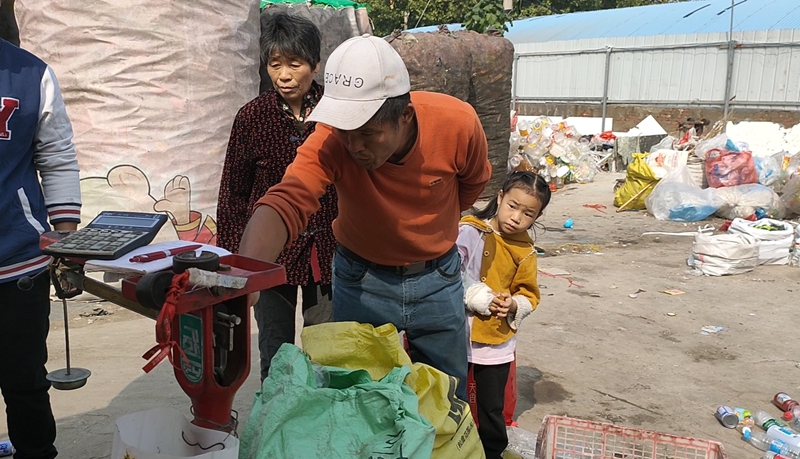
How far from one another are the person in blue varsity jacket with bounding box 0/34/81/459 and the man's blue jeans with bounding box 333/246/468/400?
921 mm

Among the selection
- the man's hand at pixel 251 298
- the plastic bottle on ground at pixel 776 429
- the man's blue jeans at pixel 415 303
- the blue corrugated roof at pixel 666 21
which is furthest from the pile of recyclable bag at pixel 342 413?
the blue corrugated roof at pixel 666 21

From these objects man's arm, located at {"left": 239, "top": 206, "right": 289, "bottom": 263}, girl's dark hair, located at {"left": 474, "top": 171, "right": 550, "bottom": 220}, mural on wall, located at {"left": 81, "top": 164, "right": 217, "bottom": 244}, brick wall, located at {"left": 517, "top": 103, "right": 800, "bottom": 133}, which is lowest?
brick wall, located at {"left": 517, "top": 103, "right": 800, "bottom": 133}

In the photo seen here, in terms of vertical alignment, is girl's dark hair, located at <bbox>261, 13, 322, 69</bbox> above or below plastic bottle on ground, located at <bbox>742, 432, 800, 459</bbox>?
above

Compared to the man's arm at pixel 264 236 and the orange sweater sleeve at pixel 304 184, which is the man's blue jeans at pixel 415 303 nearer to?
the orange sweater sleeve at pixel 304 184

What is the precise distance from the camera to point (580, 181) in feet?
38.4

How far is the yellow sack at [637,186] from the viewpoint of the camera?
9.05 metres

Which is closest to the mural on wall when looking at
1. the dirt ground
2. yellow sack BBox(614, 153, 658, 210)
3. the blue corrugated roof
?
the dirt ground

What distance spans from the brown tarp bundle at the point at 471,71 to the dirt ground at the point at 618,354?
2066 mm

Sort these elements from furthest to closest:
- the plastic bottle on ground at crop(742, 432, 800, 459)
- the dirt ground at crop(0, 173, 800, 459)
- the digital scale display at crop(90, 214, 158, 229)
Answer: the dirt ground at crop(0, 173, 800, 459), the plastic bottle on ground at crop(742, 432, 800, 459), the digital scale display at crop(90, 214, 158, 229)

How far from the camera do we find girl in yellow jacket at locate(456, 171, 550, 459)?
2664 mm

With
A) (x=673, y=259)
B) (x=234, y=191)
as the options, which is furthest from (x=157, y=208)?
(x=673, y=259)

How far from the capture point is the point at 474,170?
2.22m

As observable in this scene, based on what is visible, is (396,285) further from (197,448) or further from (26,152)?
(26,152)

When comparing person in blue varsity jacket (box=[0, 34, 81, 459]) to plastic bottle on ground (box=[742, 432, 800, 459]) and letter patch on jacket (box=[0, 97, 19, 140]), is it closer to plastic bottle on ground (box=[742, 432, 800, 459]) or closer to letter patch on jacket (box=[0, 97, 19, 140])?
letter patch on jacket (box=[0, 97, 19, 140])
